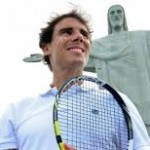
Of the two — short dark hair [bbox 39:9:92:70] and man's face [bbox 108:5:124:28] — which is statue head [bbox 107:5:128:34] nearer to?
man's face [bbox 108:5:124:28]

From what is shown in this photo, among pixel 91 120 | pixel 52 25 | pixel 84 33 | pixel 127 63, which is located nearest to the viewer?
pixel 91 120

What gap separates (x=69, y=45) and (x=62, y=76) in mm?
121

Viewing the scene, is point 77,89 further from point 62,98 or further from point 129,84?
point 129,84

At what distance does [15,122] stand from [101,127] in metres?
0.32

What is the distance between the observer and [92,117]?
2.29m

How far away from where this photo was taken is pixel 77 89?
236 cm

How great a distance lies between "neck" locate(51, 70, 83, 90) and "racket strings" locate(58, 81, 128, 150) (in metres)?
0.08

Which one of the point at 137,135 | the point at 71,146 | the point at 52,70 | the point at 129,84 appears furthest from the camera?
the point at 129,84

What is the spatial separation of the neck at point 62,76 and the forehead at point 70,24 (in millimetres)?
185

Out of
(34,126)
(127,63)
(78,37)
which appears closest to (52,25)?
(78,37)

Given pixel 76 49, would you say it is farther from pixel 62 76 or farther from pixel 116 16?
pixel 116 16

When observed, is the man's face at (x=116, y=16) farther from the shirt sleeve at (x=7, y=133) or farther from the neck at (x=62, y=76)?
the shirt sleeve at (x=7, y=133)

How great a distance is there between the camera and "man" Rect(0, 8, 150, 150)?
2.28 m

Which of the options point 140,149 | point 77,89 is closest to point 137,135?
A: point 140,149
